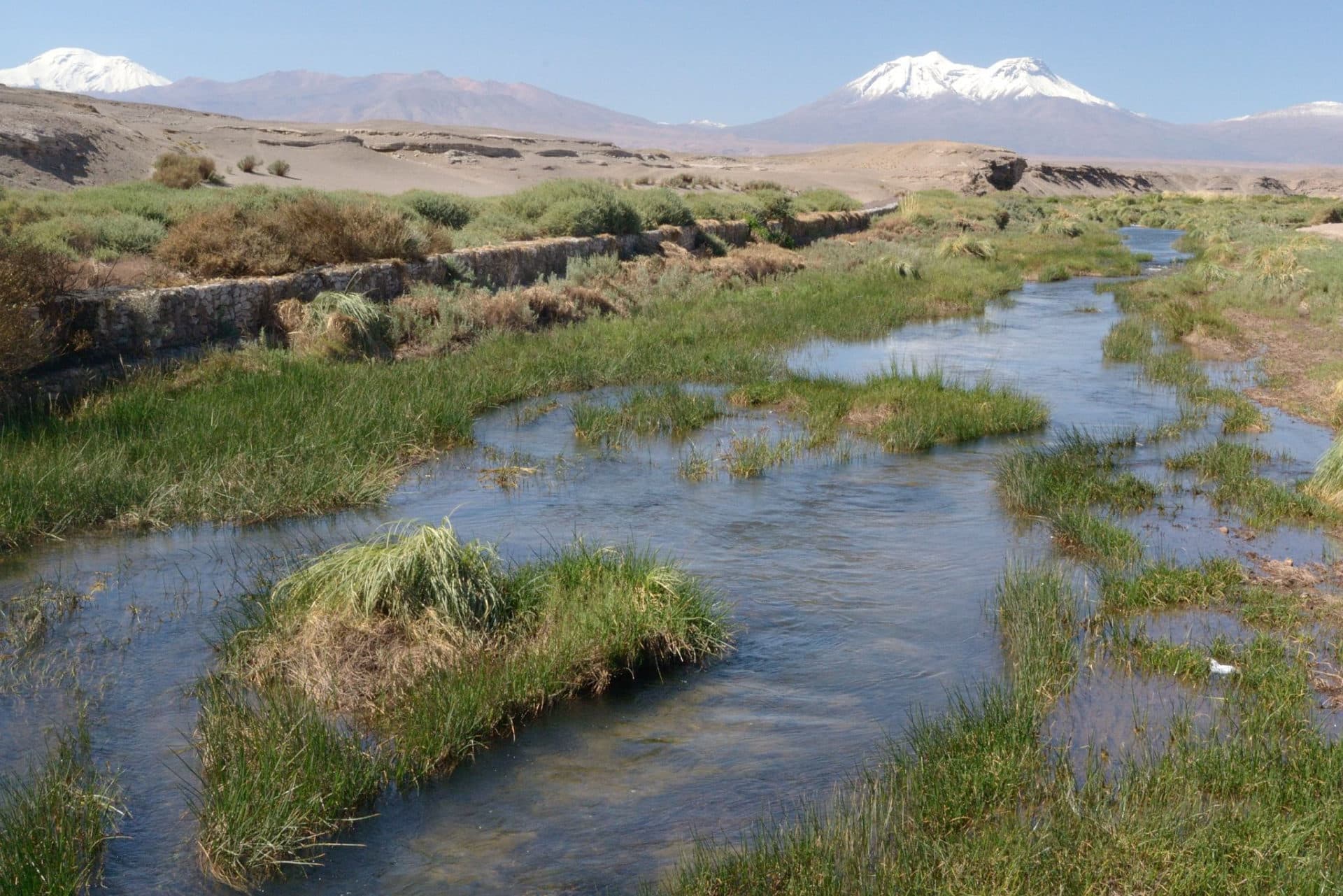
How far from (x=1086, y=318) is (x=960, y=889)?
64.3 feet

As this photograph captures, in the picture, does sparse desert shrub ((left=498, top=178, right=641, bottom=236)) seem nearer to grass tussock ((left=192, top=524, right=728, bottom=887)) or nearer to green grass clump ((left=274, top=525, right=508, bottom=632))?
grass tussock ((left=192, top=524, right=728, bottom=887))

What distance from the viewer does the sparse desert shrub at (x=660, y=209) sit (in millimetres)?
25953

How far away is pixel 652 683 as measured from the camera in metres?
6.34

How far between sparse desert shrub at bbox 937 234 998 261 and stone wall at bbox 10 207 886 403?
14.3m

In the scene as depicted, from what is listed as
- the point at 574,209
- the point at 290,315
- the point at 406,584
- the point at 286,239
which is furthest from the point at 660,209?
the point at 406,584

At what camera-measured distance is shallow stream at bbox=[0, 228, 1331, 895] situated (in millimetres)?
4781

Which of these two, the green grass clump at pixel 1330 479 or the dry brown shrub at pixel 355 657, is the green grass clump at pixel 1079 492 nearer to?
the green grass clump at pixel 1330 479

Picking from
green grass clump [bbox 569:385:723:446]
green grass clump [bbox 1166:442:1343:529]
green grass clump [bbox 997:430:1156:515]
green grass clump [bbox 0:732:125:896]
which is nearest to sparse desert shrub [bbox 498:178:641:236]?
green grass clump [bbox 569:385:723:446]

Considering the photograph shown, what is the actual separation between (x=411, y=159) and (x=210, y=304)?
38.1m

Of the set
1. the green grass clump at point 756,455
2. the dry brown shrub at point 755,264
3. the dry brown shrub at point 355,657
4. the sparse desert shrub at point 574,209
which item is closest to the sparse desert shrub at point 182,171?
the sparse desert shrub at point 574,209

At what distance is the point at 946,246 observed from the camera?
104 feet

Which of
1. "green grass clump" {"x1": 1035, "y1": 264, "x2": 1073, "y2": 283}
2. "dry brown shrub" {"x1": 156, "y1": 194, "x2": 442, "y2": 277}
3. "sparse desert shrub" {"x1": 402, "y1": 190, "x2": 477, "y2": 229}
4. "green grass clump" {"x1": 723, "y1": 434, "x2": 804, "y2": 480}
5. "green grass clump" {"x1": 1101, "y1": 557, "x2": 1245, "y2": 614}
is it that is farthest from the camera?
"green grass clump" {"x1": 1035, "y1": 264, "x2": 1073, "y2": 283}

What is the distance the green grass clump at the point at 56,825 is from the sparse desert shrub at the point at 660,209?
843 inches

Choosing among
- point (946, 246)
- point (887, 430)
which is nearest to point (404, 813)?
point (887, 430)
